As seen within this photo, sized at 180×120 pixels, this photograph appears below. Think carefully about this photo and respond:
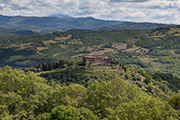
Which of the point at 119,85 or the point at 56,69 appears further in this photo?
the point at 56,69

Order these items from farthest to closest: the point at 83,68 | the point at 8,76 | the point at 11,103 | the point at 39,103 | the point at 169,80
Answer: the point at 169,80, the point at 83,68, the point at 8,76, the point at 39,103, the point at 11,103

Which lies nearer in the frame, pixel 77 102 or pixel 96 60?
pixel 77 102

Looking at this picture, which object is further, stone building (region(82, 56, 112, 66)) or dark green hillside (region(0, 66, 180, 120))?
stone building (region(82, 56, 112, 66))

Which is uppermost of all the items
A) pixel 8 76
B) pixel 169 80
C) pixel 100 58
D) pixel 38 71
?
pixel 8 76

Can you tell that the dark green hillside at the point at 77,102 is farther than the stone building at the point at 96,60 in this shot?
No

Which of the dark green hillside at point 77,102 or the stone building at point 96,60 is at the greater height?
the dark green hillside at point 77,102

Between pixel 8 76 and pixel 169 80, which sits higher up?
pixel 8 76

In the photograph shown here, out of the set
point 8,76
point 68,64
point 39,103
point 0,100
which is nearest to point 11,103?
point 0,100

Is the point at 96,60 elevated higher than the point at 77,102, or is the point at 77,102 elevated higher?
the point at 77,102

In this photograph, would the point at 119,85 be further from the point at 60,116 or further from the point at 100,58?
the point at 100,58

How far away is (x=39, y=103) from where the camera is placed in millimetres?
56594

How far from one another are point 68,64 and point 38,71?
27.1 metres

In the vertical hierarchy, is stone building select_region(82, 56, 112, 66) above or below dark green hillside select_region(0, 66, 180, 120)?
below

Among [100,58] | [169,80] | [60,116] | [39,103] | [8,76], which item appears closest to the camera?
[60,116]
